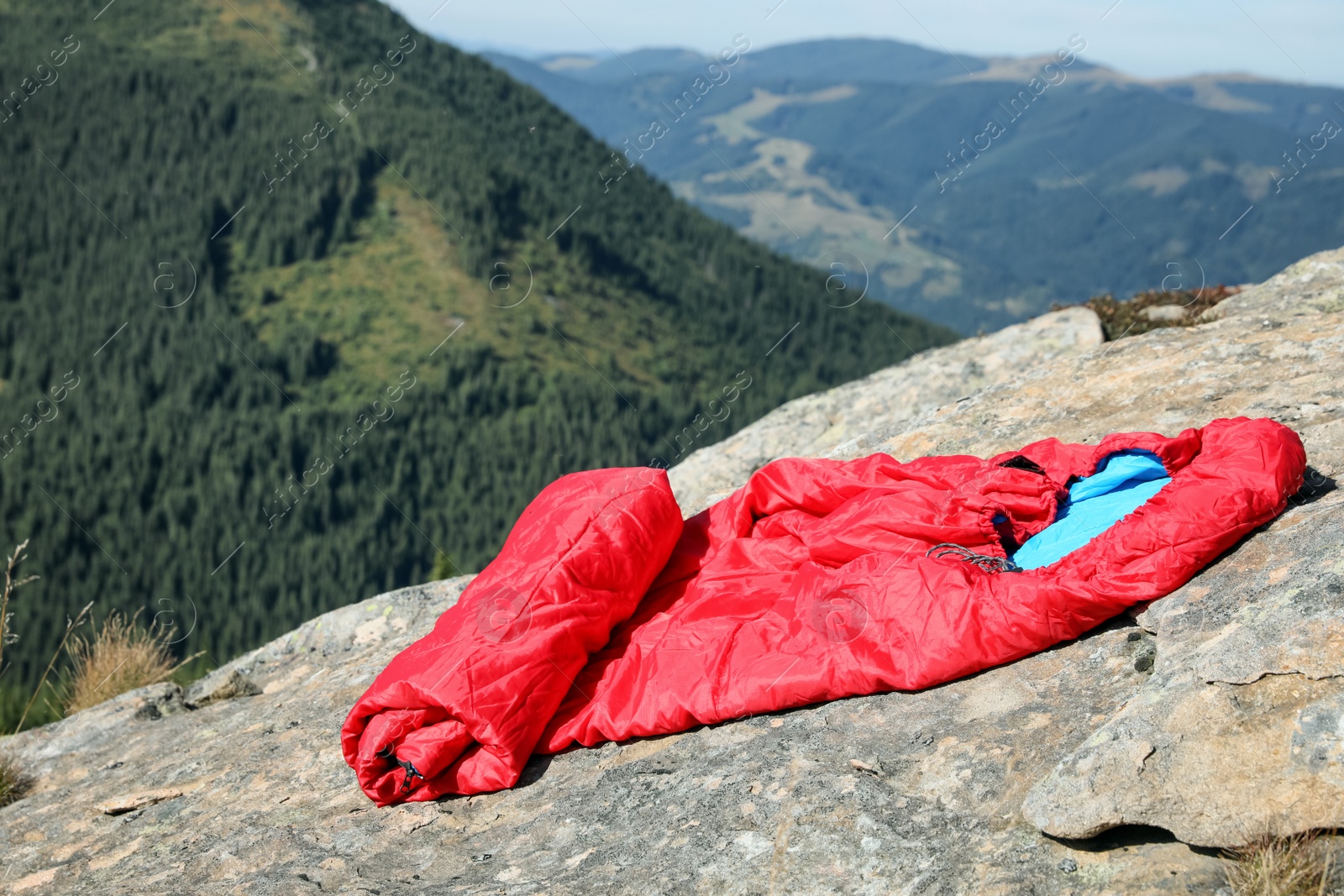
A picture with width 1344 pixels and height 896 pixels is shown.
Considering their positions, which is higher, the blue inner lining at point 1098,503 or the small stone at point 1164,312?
the blue inner lining at point 1098,503

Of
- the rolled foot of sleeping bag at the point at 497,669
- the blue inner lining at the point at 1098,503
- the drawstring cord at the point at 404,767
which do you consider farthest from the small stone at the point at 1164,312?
the drawstring cord at the point at 404,767

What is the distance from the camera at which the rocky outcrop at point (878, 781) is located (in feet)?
10.2

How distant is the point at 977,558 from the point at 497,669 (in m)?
2.38

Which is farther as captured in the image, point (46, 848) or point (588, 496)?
point (588, 496)

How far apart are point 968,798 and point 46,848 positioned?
4.57 m

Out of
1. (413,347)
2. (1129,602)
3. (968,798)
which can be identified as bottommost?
(413,347)

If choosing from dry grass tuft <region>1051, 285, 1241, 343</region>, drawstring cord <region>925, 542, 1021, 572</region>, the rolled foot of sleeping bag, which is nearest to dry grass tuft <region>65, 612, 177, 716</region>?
the rolled foot of sleeping bag

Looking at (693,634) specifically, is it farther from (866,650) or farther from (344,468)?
(344,468)

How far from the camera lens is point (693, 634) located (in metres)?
4.81

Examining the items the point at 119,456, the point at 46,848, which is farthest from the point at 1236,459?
the point at 119,456

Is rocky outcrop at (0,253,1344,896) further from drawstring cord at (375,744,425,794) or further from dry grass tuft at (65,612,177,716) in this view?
dry grass tuft at (65,612,177,716)

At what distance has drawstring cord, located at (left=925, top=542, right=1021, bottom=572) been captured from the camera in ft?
15.1

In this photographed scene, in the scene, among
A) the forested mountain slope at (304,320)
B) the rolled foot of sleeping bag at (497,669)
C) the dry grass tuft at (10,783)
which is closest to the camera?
the rolled foot of sleeping bag at (497,669)

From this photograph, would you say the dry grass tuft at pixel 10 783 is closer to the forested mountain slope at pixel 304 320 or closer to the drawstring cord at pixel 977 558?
the drawstring cord at pixel 977 558
